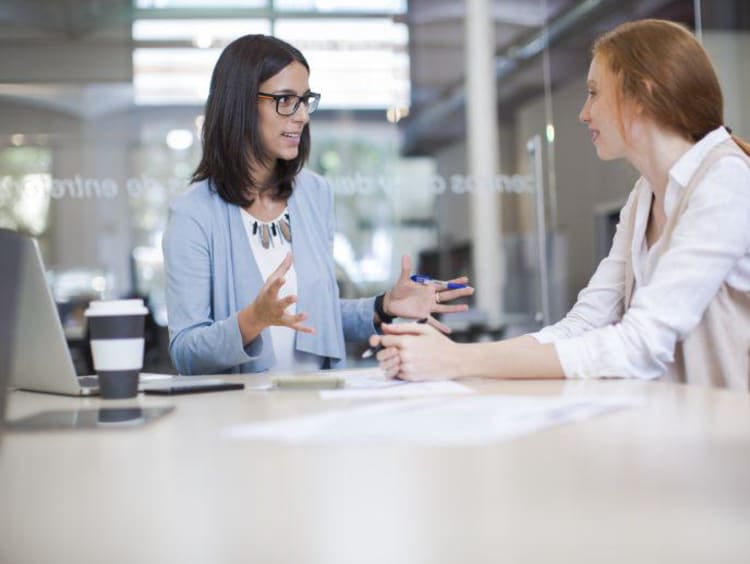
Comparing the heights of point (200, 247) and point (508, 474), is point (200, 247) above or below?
above

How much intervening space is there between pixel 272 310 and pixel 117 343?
0.56 metres

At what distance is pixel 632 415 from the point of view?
1.01m

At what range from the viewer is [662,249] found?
1782mm

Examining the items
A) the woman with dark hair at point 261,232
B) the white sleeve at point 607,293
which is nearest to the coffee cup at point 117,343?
the woman with dark hair at point 261,232

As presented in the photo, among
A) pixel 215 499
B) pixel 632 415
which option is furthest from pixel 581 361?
pixel 215 499

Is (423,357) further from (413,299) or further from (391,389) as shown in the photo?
(413,299)

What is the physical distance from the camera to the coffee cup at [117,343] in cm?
130

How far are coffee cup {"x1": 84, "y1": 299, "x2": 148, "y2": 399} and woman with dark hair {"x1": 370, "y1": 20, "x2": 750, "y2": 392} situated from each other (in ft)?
1.37


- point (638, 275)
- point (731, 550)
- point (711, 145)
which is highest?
point (711, 145)

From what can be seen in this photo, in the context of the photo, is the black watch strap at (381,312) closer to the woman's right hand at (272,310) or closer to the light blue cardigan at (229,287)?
the light blue cardigan at (229,287)

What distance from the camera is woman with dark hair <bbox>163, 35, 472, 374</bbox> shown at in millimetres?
2264

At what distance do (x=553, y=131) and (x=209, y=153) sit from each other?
135 inches

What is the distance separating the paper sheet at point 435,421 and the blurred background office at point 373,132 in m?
4.09

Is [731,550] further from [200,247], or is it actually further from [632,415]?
[200,247]
